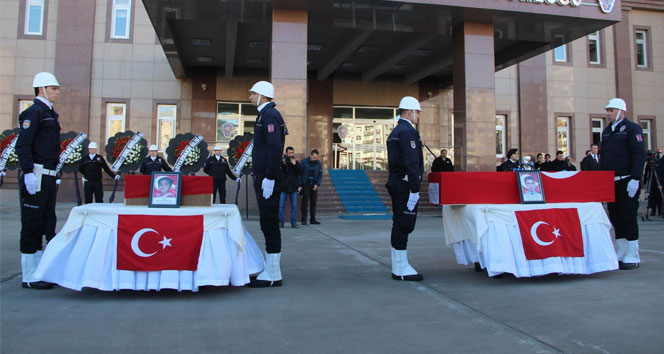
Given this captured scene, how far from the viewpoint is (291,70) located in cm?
1298

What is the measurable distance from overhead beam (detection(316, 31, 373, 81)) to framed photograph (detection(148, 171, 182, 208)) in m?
12.8

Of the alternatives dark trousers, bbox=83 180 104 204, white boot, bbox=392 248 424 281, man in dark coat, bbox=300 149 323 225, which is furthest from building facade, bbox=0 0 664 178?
white boot, bbox=392 248 424 281

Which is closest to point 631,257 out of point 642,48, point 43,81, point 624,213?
point 624,213

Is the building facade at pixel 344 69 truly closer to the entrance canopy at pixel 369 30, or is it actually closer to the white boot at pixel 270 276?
the entrance canopy at pixel 369 30

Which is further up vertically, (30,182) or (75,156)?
(75,156)

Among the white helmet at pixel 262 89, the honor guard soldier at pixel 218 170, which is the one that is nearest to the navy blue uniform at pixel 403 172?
the white helmet at pixel 262 89

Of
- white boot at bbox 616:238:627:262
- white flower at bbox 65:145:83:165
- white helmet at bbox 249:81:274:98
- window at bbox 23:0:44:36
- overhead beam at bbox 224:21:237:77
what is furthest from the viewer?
window at bbox 23:0:44:36

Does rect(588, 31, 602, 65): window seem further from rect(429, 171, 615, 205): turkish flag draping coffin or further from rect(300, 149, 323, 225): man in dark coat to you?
rect(429, 171, 615, 205): turkish flag draping coffin

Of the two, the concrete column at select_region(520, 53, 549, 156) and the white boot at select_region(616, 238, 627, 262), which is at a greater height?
the concrete column at select_region(520, 53, 549, 156)

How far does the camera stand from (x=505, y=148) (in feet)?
76.2

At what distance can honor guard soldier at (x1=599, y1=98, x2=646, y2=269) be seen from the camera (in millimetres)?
5840

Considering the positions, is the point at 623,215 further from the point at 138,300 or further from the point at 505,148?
the point at 505,148

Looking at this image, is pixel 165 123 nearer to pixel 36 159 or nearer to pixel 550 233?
→ pixel 36 159

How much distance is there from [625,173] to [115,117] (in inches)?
772
